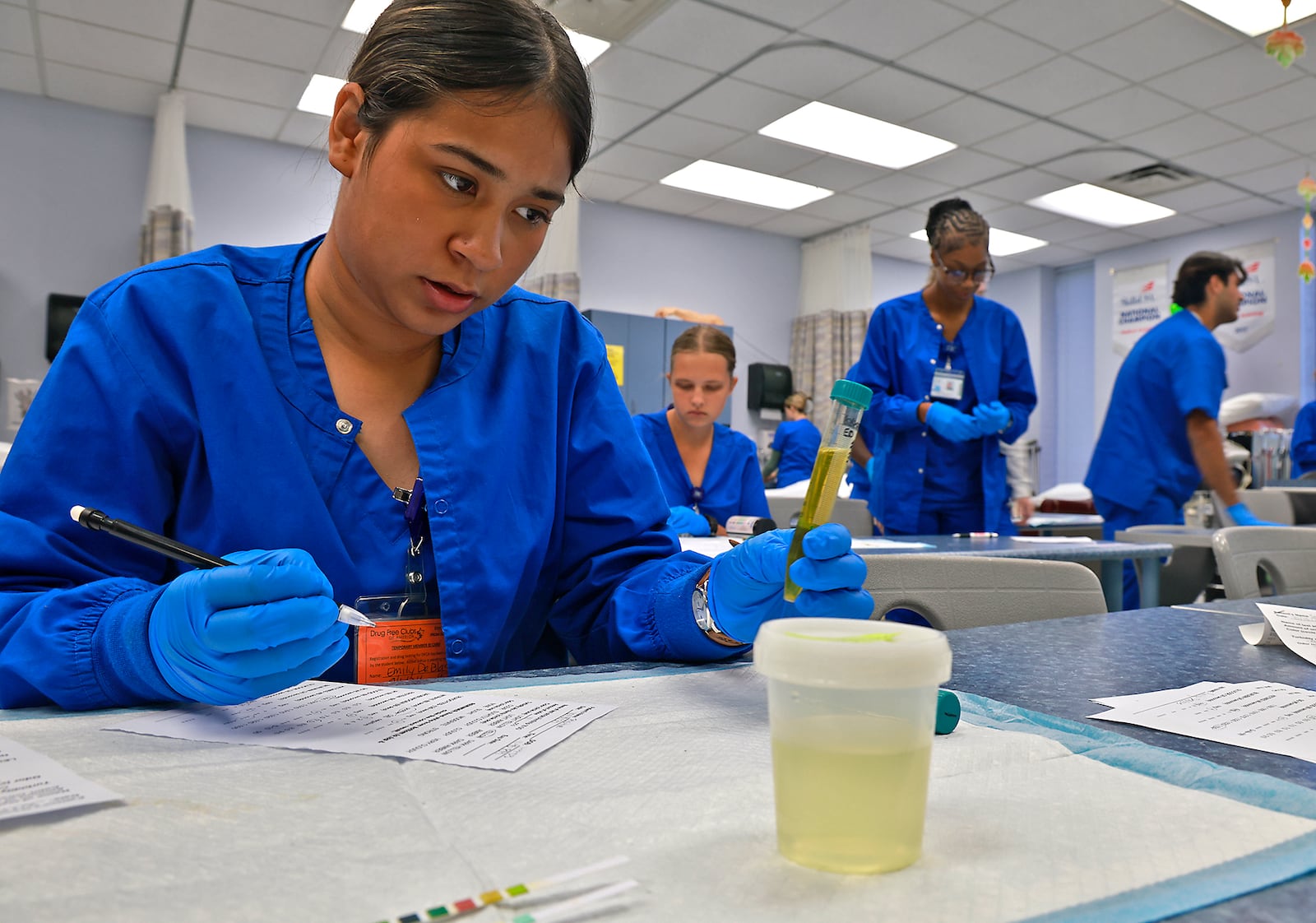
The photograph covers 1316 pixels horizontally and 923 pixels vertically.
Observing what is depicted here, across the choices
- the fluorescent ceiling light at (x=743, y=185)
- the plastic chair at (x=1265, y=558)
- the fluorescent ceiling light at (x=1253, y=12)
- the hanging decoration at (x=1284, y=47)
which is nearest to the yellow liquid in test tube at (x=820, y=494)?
the plastic chair at (x=1265, y=558)

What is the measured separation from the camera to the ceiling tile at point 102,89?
15.2 ft

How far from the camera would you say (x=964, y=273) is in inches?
106

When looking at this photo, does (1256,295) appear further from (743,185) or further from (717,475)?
(717,475)

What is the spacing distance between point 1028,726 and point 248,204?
581 centimetres

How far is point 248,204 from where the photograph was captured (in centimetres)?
551

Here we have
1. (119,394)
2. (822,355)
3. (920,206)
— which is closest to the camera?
(119,394)

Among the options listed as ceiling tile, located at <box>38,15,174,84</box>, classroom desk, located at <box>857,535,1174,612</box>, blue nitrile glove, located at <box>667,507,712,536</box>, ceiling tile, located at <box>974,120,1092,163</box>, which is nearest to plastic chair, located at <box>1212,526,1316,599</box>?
classroom desk, located at <box>857,535,1174,612</box>

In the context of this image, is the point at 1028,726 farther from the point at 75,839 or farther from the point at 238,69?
the point at 238,69

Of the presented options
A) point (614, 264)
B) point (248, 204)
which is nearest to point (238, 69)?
point (248, 204)

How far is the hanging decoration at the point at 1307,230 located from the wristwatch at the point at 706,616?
5524 mm

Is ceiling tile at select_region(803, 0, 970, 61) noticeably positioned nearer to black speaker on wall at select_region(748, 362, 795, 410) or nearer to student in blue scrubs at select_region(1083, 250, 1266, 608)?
student in blue scrubs at select_region(1083, 250, 1266, 608)

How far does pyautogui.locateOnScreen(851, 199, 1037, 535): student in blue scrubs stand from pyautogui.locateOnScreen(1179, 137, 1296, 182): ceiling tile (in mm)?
3479

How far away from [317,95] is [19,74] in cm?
146

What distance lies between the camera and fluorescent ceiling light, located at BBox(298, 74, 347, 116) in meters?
4.62
